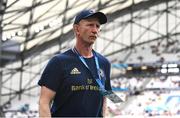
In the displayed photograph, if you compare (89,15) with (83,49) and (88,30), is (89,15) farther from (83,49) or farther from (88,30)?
(83,49)

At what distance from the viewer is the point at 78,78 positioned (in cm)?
296

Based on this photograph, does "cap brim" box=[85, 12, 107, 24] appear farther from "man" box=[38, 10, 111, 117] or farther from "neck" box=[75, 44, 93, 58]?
"neck" box=[75, 44, 93, 58]

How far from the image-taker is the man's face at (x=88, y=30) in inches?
116

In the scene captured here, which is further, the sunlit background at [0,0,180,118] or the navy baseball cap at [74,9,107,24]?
the sunlit background at [0,0,180,118]

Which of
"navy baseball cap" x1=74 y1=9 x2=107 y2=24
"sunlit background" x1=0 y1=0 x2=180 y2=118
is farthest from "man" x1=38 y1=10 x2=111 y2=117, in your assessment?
"sunlit background" x1=0 y1=0 x2=180 y2=118

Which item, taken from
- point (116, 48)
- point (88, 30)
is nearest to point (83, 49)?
point (88, 30)

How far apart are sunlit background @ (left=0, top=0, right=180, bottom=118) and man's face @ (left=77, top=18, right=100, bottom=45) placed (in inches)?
1096

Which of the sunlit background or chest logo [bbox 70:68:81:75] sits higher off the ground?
the sunlit background

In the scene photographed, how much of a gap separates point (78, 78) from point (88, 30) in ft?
1.02

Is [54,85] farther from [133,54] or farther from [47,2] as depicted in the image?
[133,54]

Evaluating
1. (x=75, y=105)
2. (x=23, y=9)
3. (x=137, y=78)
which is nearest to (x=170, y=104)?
(x=137, y=78)

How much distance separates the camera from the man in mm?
A: 2936

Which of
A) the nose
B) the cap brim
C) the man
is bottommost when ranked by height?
the man

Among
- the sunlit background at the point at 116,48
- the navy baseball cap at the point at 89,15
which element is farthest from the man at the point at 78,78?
the sunlit background at the point at 116,48
